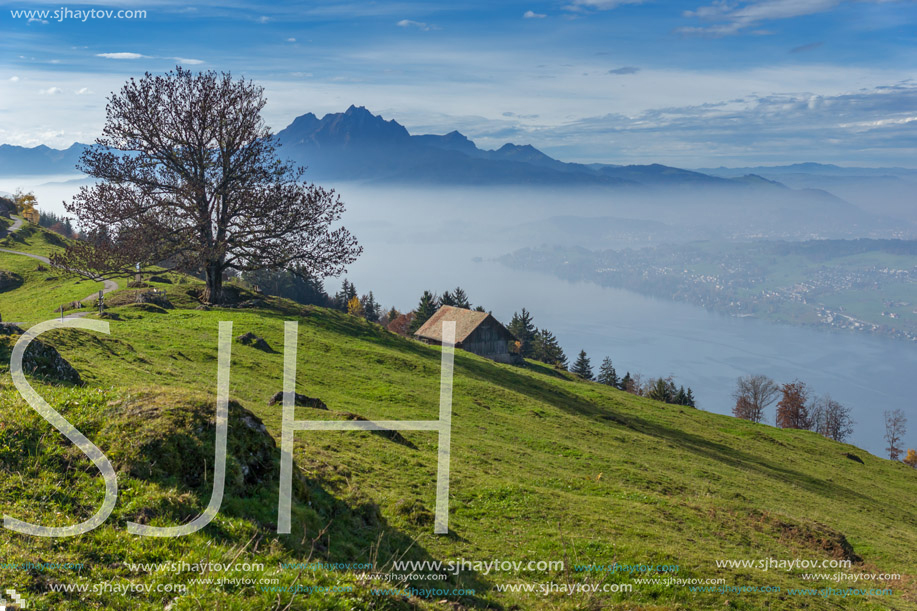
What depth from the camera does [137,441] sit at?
8.95 meters

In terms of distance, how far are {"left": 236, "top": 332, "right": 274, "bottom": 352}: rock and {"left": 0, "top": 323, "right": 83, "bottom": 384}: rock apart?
18288 millimetres

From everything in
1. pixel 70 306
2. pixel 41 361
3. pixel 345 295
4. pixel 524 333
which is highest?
pixel 41 361

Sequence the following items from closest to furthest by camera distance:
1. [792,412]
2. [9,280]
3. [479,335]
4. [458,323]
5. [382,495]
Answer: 1. [382,495]
2. [9,280]
3. [479,335]
4. [458,323]
5. [792,412]

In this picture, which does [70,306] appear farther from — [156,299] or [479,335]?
[479,335]

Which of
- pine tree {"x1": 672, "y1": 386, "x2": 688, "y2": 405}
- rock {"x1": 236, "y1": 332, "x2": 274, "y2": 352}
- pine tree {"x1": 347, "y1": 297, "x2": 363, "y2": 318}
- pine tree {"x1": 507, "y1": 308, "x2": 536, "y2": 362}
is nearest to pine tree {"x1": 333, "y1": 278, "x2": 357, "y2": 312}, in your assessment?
pine tree {"x1": 347, "y1": 297, "x2": 363, "y2": 318}

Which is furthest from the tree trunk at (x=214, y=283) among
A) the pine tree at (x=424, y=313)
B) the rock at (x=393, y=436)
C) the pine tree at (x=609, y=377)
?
the pine tree at (x=609, y=377)

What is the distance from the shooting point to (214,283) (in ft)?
141

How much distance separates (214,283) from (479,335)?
112 ft

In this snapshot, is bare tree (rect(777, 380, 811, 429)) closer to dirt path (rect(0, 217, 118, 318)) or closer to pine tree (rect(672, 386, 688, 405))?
pine tree (rect(672, 386, 688, 405))

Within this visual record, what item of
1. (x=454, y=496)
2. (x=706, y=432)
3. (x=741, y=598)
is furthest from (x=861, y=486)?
(x=454, y=496)

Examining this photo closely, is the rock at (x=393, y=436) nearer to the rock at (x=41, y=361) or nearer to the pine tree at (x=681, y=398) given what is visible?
the rock at (x=41, y=361)

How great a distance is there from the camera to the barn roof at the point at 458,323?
6762cm

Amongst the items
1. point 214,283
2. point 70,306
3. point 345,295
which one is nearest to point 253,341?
point 214,283

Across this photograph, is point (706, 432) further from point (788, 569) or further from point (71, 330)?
point (71, 330)
